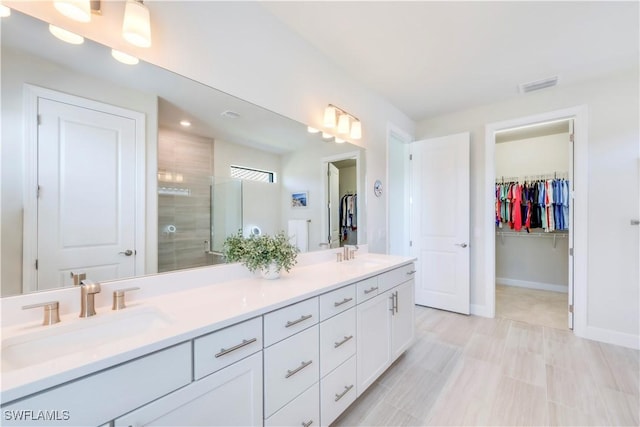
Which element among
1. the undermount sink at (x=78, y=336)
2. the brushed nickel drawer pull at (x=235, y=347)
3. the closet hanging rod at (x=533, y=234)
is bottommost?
the brushed nickel drawer pull at (x=235, y=347)

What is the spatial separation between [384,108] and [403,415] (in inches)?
116

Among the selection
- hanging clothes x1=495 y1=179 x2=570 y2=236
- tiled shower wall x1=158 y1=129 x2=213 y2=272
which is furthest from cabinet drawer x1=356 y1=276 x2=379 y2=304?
hanging clothes x1=495 y1=179 x2=570 y2=236

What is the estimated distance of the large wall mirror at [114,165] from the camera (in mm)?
954

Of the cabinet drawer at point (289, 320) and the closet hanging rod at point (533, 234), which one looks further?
the closet hanging rod at point (533, 234)

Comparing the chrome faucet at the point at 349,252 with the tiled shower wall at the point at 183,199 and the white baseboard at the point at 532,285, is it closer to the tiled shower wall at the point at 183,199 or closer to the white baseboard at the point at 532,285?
the tiled shower wall at the point at 183,199

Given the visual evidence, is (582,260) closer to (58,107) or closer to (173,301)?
(173,301)

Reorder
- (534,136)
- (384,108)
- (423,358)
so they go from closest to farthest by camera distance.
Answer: (423,358), (384,108), (534,136)

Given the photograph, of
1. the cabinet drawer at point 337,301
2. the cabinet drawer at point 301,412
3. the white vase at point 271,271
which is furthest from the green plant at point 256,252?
the cabinet drawer at point 301,412

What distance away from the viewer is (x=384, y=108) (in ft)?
10.2

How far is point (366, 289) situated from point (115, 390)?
133cm

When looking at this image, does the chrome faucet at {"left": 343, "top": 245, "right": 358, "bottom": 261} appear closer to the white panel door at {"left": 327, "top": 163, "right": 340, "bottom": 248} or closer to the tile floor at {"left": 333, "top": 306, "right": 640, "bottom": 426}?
the white panel door at {"left": 327, "top": 163, "right": 340, "bottom": 248}

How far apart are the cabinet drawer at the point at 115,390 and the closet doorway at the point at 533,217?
4033 mm

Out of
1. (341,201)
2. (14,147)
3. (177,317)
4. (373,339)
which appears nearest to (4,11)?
(14,147)

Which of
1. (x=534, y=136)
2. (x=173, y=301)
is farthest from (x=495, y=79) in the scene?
(x=173, y=301)
